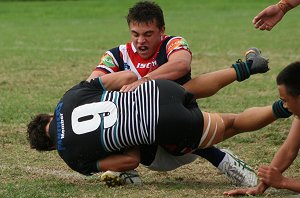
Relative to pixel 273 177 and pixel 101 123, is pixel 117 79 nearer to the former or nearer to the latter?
pixel 101 123

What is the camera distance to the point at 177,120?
5992 millimetres

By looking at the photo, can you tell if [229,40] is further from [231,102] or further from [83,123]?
[83,123]

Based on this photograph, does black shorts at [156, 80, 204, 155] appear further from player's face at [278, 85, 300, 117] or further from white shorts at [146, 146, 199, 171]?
player's face at [278, 85, 300, 117]

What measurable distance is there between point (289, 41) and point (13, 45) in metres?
5.86

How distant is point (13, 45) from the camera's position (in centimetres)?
1780

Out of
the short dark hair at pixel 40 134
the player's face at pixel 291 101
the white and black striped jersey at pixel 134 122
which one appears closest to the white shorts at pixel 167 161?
the white and black striped jersey at pixel 134 122

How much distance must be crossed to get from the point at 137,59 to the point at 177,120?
50.8 inches

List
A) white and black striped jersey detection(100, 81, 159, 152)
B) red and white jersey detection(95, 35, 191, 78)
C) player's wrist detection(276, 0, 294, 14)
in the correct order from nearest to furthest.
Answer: white and black striped jersey detection(100, 81, 159, 152) < red and white jersey detection(95, 35, 191, 78) < player's wrist detection(276, 0, 294, 14)

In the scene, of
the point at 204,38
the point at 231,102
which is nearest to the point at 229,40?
the point at 204,38

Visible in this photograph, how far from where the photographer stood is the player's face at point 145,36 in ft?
22.8

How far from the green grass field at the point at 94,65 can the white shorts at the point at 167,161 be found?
12cm

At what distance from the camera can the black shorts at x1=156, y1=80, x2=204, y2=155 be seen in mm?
5984

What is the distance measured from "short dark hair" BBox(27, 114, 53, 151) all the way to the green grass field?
0.99 ft

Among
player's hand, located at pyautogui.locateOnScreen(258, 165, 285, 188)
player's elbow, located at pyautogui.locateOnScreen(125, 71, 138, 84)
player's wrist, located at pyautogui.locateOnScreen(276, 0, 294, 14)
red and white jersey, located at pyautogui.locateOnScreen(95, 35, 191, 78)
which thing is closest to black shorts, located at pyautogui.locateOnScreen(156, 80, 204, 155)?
player's elbow, located at pyautogui.locateOnScreen(125, 71, 138, 84)
